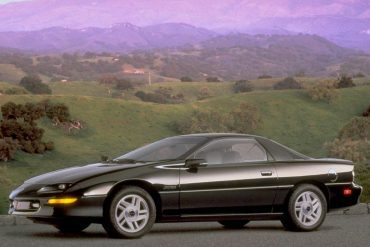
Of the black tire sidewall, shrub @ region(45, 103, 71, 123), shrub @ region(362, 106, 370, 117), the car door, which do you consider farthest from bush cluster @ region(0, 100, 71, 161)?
the black tire sidewall

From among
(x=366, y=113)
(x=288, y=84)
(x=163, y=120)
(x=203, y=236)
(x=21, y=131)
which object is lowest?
(x=203, y=236)

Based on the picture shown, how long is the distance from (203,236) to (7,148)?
37747 mm

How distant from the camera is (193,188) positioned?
458 inches

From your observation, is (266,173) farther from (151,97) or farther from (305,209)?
(151,97)

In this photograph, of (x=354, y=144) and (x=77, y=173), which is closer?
(x=77, y=173)

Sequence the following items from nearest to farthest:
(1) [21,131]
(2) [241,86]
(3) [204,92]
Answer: (1) [21,131]
(3) [204,92]
(2) [241,86]

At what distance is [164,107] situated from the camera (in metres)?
76.0

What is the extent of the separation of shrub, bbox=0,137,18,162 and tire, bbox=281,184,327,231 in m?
37.0

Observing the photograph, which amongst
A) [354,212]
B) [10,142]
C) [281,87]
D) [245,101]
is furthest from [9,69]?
[354,212]

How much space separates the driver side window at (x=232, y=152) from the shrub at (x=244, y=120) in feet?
184

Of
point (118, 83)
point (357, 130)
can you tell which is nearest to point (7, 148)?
point (357, 130)

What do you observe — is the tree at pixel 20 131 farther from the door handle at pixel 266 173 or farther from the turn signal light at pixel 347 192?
the door handle at pixel 266 173

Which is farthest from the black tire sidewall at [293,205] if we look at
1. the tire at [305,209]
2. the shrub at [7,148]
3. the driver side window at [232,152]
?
the shrub at [7,148]

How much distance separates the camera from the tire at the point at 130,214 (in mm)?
11180
